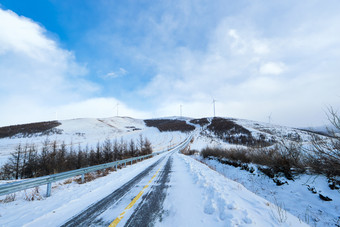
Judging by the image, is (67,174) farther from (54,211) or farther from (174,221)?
(174,221)

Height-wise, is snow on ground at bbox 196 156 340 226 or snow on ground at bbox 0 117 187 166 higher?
snow on ground at bbox 0 117 187 166

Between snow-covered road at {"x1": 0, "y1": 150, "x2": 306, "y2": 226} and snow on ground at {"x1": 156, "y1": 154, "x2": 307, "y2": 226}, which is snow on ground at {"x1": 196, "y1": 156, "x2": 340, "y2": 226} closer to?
snow on ground at {"x1": 156, "y1": 154, "x2": 307, "y2": 226}

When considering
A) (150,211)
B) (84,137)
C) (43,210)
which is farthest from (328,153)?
(84,137)

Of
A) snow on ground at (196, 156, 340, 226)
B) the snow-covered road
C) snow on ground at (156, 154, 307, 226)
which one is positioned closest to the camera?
snow on ground at (156, 154, 307, 226)

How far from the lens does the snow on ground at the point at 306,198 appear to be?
530 centimetres

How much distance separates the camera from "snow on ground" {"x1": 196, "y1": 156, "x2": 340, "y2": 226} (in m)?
5.30

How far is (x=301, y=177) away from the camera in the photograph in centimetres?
796

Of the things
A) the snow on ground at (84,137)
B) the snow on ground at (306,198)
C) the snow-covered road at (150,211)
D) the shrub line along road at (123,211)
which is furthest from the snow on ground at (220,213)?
the snow on ground at (84,137)

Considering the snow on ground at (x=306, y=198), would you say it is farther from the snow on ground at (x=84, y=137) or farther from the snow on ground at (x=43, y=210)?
the snow on ground at (x=84, y=137)

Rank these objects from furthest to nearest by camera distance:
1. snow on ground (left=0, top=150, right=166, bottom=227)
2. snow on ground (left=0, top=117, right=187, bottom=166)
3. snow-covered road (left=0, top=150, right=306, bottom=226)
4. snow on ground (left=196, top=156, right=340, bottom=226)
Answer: snow on ground (left=0, top=117, right=187, bottom=166) → snow on ground (left=196, top=156, right=340, bottom=226) → snow on ground (left=0, top=150, right=166, bottom=227) → snow-covered road (left=0, top=150, right=306, bottom=226)

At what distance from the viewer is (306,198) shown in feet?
21.8

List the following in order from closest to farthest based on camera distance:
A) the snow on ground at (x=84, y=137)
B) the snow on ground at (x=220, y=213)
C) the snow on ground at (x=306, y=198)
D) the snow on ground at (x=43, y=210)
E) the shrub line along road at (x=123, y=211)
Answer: the snow on ground at (x=220, y=213), the shrub line along road at (x=123, y=211), the snow on ground at (x=43, y=210), the snow on ground at (x=306, y=198), the snow on ground at (x=84, y=137)

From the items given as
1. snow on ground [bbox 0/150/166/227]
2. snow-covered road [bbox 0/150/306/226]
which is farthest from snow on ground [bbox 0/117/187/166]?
snow-covered road [bbox 0/150/306/226]

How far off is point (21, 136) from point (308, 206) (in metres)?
88.3
